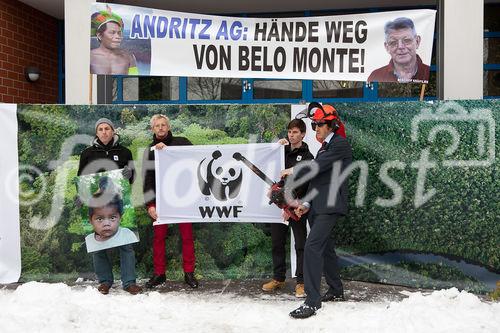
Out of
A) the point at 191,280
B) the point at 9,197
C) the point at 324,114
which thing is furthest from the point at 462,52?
the point at 9,197

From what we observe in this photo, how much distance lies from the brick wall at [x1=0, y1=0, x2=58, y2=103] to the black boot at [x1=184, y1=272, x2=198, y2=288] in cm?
589

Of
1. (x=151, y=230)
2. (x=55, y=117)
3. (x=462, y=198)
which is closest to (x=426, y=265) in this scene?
(x=462, y=198)

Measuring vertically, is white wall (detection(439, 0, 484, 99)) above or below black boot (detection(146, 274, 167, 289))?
above

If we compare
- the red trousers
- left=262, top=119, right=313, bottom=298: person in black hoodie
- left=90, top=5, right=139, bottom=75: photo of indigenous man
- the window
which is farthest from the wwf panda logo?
the window

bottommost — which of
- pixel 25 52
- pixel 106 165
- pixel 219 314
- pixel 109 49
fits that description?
pixel 219 314

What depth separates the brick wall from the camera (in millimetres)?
10055

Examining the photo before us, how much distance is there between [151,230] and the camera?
21.7 feet

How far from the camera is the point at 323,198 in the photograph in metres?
5.27

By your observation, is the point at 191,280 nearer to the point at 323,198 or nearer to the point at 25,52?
the point at 323,198

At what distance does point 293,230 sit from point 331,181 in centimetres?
95

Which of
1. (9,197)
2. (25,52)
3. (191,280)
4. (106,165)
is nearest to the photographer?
(106,165)

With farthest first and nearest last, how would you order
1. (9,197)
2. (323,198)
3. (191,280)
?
(9,197), (191,280), (323,198)

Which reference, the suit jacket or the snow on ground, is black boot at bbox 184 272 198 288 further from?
the suit jacket

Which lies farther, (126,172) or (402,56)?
(402,56)
